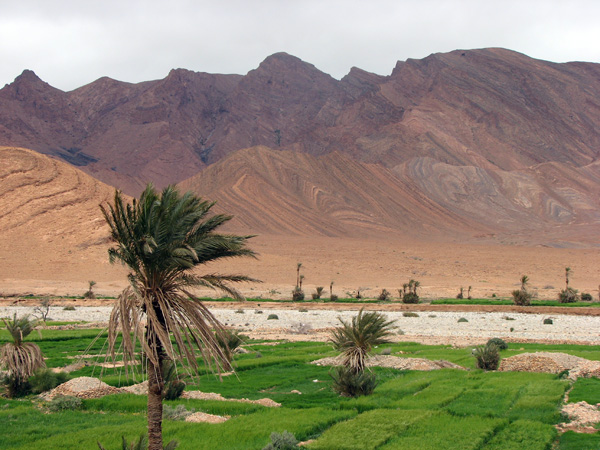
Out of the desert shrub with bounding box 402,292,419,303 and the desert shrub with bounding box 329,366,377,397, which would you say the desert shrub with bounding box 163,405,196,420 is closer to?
the desert shrub with bounding box 329,366,377,397

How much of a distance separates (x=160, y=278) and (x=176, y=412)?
479 cm

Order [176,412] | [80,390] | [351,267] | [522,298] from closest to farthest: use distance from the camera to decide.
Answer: [176,412] → [80,390] → [522,298] → [351,267]

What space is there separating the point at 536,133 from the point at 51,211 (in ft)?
389

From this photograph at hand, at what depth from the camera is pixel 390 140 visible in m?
146

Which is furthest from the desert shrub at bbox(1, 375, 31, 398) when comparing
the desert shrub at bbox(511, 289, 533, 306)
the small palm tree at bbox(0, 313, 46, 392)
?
the desert shrub at bbox(511, 289, 533, 306)

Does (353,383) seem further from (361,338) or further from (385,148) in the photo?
(385,148)

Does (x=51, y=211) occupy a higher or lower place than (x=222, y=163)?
lower

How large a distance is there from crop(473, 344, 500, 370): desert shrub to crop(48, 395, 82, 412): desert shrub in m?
10.8

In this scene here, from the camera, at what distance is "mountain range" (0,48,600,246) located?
106 m

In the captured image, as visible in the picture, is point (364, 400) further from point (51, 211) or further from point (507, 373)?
point (51, 211)

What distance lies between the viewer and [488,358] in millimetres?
17953

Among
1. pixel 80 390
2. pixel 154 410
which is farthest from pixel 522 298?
pixel 154 410

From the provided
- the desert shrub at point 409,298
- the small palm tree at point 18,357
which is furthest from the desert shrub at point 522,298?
the small palm tree at point 18,357

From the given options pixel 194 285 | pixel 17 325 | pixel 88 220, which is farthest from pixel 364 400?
pixel 88 220
